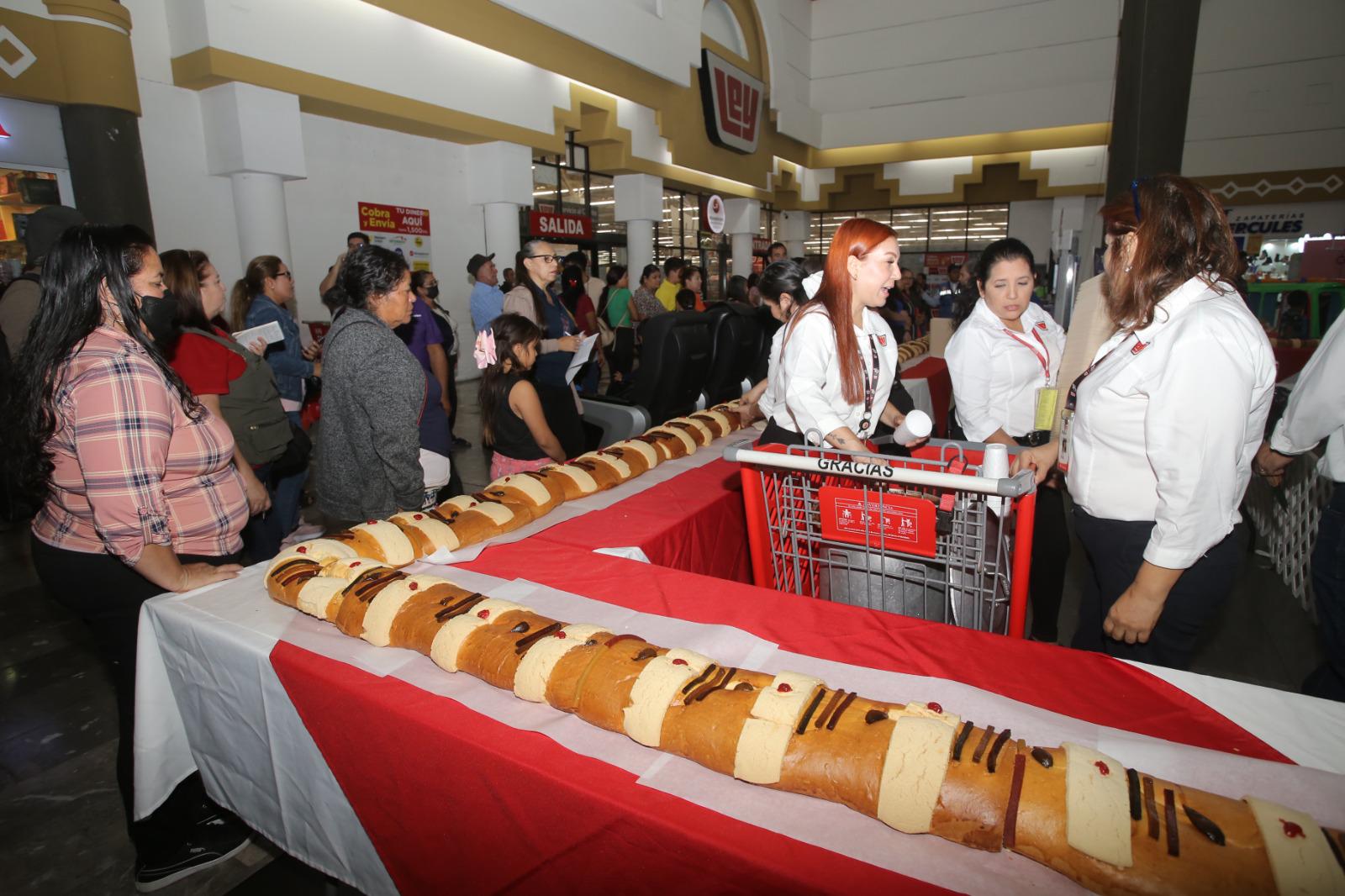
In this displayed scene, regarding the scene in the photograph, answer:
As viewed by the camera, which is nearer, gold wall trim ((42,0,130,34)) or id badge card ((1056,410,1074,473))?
id badge card ((1056,410,1074,473))

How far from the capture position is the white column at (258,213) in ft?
21.9

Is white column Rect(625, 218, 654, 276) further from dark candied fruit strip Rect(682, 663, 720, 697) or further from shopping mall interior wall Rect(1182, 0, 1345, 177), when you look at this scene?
dark candied fruit strip Rect(682, 663, 720, 697)

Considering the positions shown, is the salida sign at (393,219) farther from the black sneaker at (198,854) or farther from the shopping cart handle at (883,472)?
the shopping cart handle at (883,472)

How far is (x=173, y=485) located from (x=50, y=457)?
230 mm

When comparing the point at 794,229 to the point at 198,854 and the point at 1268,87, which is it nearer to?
the point at 1268,87

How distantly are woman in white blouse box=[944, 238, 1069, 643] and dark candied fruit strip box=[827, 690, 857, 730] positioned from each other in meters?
1.65

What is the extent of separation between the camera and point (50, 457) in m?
1.50

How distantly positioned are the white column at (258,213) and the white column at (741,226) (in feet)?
35.7

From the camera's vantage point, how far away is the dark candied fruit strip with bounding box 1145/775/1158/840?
79 centimetres

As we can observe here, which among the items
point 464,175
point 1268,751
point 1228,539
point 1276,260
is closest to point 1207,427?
point 1228,539

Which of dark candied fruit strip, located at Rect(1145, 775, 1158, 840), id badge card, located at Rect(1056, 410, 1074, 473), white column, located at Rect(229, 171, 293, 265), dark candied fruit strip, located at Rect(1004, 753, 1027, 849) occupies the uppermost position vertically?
white column, located at Rect(229, 171, 293, 265)

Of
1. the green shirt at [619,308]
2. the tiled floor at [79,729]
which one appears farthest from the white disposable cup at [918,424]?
the green shirt at [619,308]

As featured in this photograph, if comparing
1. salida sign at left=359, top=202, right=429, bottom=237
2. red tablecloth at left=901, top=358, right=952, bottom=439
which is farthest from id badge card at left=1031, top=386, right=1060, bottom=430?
salida sign at left=359, top=202, right=429, bottom=237

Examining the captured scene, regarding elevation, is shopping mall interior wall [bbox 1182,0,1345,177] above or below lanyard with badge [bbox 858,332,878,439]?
above
